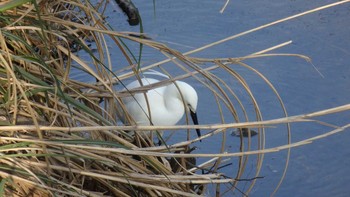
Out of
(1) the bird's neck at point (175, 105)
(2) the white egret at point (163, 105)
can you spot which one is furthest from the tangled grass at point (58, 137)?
(1) the bird's neck at point (175, 105)

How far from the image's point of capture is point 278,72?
3008mm

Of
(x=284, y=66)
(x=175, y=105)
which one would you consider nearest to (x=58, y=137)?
(x=175, y=105)

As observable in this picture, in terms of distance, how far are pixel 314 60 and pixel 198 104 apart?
581 millimetres

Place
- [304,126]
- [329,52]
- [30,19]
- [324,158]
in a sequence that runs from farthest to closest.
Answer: [329,52]
[304,126]
[324,158]
[30,19]

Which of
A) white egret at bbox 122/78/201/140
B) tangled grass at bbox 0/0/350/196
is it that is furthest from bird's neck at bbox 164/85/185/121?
tangled grass at bbox 0/0/350/196

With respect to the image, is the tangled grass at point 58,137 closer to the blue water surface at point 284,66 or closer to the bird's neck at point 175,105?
the blue water surface at point 284,66

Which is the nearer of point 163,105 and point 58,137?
point 58,137

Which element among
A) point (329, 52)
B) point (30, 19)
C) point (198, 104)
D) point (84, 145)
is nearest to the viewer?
point (84, 145)

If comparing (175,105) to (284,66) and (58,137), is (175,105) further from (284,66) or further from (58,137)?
(58,137)

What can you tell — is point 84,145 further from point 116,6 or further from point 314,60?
point 116,6

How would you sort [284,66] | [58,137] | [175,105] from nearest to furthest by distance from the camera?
[58,137] < [175,105] < [284,66]

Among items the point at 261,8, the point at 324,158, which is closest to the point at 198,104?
the point at 324,158

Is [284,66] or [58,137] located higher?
[284,66]

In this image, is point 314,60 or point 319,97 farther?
point 314,60
